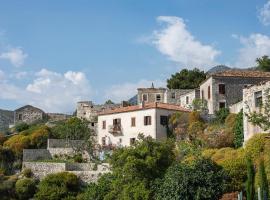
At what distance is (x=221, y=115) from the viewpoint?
2185 inches

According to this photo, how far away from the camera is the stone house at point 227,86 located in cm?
5728

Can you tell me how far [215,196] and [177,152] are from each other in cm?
1411

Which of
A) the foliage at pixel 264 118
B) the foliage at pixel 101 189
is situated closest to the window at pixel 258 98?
the foliage at pixel 264 118

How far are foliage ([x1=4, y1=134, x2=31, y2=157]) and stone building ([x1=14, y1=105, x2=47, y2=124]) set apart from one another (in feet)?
62.7

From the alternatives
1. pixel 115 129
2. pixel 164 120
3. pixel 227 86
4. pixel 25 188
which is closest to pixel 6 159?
pixel 25 188

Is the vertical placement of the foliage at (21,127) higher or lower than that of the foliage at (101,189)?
higher

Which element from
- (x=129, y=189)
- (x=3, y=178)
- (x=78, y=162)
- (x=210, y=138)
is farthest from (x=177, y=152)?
(x=3, y=178)

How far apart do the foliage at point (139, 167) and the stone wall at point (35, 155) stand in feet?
70.2

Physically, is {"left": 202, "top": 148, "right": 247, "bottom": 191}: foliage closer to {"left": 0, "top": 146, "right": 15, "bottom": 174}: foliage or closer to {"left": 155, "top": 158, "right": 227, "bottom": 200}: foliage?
{"left": 155, "top": 158, "right": 227, "bottom": 200}: foliage

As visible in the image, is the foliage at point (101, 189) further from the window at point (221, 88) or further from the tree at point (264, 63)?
the tree at point (264, 63)

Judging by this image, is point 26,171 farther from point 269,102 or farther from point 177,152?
Answer: point 269,102

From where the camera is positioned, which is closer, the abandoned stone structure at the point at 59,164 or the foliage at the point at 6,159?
the abandoned stone structure at the point at 59,164

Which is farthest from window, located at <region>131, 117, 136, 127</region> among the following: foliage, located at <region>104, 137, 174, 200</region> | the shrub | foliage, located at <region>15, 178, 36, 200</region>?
foliage, located at <region>104, 137, 174, 200</region>

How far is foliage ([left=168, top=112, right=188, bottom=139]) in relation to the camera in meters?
55.9
